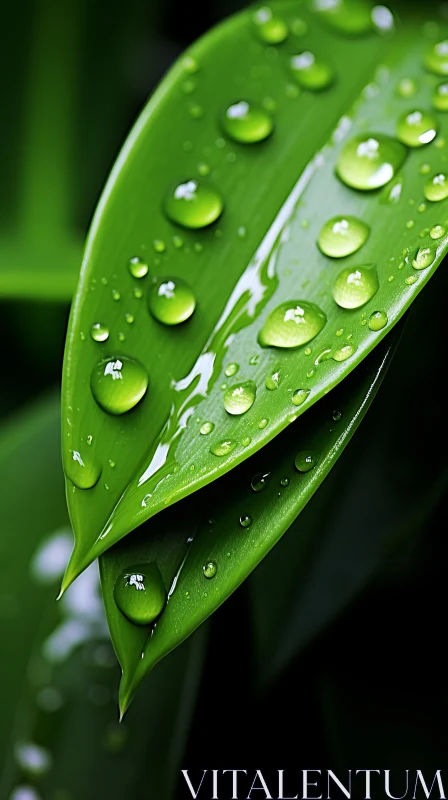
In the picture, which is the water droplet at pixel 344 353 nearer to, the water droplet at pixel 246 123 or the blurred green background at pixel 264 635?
the water droplet at pixel 246 123

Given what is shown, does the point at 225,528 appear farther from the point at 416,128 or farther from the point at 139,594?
the point at 416,128

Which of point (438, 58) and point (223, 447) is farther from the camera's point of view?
point (438, 58)

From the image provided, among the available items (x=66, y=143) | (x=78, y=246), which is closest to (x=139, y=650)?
(x=78, y=246)

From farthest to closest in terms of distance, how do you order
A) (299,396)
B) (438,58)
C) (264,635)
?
(264,635) → (438,58) → (299,396)

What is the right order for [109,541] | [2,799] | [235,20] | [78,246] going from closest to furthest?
[109,541]
[235,20]
[2,799]
[78,246]

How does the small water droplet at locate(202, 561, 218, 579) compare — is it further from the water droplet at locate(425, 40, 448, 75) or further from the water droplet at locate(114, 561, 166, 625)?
the water droplet at locate(425, 40, 448, 75)

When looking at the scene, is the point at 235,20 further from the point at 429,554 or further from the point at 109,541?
the point at 429,554

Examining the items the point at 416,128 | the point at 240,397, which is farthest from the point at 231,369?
the point at 416,128
